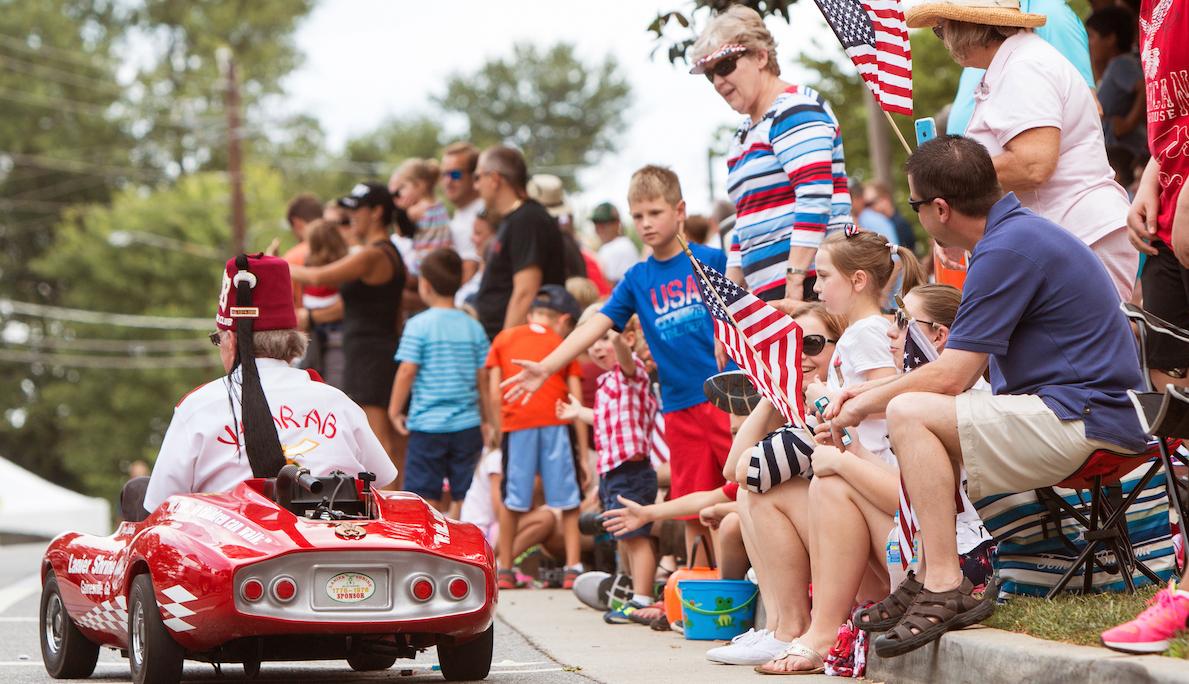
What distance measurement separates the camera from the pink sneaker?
457 cm

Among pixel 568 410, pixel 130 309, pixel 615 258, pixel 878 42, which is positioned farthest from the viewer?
pixel 130 309

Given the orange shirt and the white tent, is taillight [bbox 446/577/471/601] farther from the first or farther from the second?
the white tent

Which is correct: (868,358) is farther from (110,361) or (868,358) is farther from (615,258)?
(110,361)

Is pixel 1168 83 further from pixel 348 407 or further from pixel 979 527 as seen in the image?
pixel 348 407

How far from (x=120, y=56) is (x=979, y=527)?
5875cm

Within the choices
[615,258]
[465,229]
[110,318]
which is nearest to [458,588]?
[465,229]

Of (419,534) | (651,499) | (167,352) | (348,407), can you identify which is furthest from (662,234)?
(167,352)

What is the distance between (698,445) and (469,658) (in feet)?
7.40

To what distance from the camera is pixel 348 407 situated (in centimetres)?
672

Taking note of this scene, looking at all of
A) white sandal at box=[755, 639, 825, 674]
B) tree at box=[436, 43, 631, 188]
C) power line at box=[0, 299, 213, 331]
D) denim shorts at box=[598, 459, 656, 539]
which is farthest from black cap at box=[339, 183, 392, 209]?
tree at box=[436, 43, 631, 188]

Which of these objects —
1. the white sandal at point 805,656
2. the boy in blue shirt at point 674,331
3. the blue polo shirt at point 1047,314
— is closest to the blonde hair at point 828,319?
the boy in blue shirt at point 674,331

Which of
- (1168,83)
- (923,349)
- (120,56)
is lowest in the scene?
(923,349)

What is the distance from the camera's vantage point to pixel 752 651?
666 cm

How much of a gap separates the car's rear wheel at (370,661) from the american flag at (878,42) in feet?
10.1
